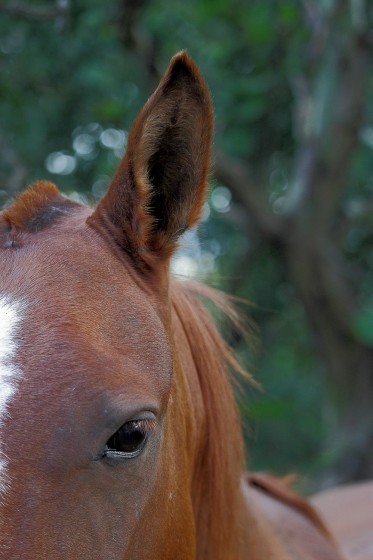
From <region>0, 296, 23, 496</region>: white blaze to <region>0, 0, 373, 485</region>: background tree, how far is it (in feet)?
10.1

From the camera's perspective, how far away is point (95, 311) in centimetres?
159

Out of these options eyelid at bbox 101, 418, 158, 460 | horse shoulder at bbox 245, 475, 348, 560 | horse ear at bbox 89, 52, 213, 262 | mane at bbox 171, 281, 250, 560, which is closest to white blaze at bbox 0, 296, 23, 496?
eyelid at bbox 101, 418, 158, 460

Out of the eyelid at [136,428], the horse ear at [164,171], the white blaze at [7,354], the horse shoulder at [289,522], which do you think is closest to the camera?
the white blaze at [7,354]

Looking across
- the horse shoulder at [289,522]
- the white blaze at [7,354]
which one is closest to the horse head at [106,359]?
the white blaze at [7,354]

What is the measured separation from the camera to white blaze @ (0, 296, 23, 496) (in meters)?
1.36

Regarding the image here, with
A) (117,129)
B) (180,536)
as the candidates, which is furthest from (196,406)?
(117,129)

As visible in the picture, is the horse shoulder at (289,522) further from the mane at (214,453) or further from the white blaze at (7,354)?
the white blaze at (7,354)

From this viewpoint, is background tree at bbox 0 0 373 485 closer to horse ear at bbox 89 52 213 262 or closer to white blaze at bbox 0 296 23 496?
horse ear at bbox 89 52 213 262

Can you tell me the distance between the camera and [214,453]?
2096 millimetres

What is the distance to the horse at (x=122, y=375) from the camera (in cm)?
138

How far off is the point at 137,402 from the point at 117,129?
5123 mm

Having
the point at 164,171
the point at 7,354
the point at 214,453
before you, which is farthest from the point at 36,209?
the point at 214,453

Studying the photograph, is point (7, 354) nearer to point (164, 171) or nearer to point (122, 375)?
point (122, 375)

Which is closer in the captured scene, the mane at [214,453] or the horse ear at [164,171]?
the horse ear at [164,171]
